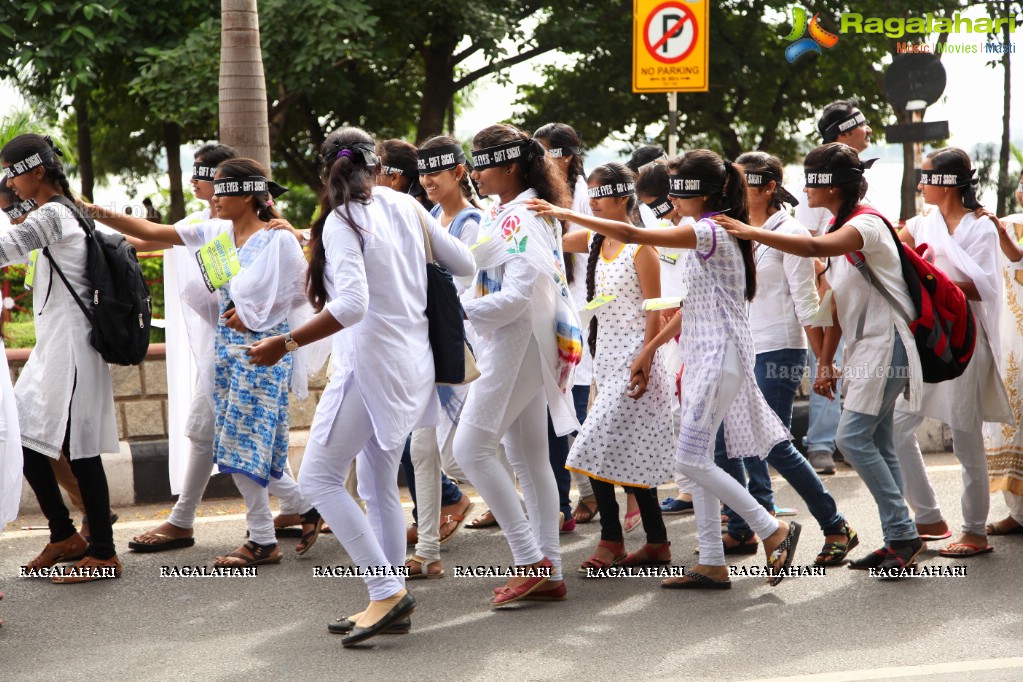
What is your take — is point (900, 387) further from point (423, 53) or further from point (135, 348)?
point (423, 53)

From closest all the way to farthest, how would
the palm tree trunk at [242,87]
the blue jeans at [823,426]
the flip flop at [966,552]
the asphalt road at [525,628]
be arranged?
the asphalt road at [525,628]
the flip flop at [966,552]
the blue jeans at [823,426]
the palm tree trunk at [242,87]

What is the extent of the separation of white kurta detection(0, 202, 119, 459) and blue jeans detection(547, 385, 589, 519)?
2182 mm

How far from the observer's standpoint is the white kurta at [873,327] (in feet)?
17.2

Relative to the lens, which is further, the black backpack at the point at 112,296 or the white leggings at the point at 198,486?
the white leggings at the point at 198,486

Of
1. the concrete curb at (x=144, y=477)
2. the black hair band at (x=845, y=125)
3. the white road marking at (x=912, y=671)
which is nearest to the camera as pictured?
the white road marking at (x=912, y=671)

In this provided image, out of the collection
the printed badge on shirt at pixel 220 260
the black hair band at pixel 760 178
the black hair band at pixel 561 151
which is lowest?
the printed badge on shirt at pixel 220 260

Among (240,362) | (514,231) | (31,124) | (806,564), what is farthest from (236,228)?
(31,124)

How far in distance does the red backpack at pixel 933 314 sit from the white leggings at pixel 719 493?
66 cm

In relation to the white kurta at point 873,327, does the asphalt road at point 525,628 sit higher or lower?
lower

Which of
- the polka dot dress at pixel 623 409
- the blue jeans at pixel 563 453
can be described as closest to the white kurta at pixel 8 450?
the polka dot dress at pixel 623 409

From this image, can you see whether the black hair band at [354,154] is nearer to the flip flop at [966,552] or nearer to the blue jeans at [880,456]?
the blue jeans at [880,456]

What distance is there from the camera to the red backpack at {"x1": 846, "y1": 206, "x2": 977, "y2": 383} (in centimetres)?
527

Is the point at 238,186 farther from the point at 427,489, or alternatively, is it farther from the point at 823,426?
the point at 823,426

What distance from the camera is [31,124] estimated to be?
18.4 m
